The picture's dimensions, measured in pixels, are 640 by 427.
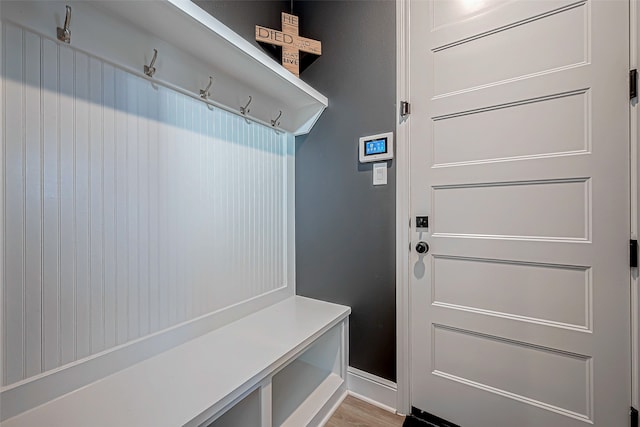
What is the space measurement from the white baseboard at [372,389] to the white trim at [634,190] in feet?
3.17

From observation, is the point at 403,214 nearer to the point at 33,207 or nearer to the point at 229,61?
the point at 229,61

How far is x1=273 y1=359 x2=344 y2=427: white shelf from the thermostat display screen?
134 centimetres

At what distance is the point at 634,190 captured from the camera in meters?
0.96

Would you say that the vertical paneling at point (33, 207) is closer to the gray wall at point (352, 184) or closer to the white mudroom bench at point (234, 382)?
the white mudroom bench at point (234, 382)

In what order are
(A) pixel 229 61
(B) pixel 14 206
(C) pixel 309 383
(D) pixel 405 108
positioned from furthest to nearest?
1. (C) pixel 309 383
2. (D) pixel 405 108
3. (A) pixel 229 61
4. (B) pixel 14 206

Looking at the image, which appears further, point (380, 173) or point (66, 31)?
point (380, 173)

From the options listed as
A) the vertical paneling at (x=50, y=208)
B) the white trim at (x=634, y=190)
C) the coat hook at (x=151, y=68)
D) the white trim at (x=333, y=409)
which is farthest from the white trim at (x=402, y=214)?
the vertical paneling at (x=50, y=208)

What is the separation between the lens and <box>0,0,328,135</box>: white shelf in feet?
2.80

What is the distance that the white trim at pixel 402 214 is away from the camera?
1.43 metres

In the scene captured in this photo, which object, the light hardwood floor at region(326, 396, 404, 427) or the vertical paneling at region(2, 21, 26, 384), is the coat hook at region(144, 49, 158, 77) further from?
the light hardwood floor at region(326, 396, 404, 427)

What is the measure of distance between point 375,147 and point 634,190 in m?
1.04

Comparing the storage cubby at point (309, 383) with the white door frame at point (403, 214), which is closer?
the storage cubby at point (309, 383)

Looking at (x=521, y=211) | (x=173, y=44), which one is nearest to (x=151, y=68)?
(x=173, y=44)

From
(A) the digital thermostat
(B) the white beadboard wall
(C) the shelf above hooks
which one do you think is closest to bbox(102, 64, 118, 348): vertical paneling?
(B) the white beadboard wall
